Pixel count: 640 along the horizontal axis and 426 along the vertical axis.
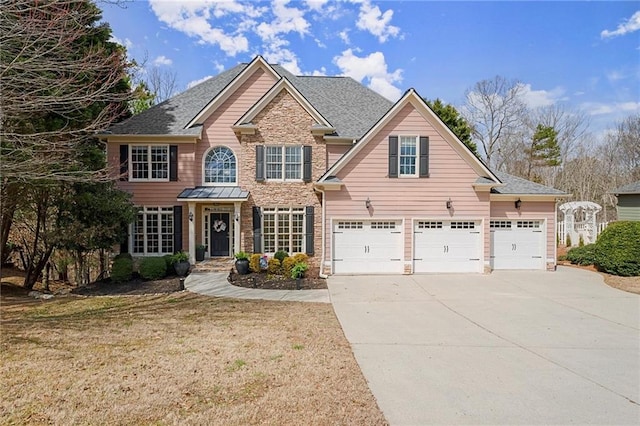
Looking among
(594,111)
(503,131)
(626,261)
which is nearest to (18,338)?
(626,261)

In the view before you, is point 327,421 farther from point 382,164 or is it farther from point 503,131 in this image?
point 503,131

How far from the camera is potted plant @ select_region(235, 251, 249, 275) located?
13469 millimetres

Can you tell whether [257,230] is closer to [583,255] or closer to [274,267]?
[274,267]

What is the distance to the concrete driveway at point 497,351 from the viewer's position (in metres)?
4.21

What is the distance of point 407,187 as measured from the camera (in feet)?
45.0

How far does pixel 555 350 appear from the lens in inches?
243

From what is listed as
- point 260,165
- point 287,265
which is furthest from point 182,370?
point 260,165

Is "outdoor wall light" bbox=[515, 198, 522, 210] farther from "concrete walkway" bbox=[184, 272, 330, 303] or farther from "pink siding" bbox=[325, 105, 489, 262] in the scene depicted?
"concrete walkway" bbox=[184, 272, 330, 303]

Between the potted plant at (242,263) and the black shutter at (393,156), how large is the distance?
22.0 feet

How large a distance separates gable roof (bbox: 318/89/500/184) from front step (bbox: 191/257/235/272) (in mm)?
5255

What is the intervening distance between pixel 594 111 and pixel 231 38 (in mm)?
33615

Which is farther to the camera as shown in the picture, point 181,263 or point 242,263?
point 181,263

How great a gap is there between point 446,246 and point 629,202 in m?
15.6

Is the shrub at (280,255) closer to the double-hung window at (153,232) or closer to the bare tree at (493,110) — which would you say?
the double-hung window at (153,232)
